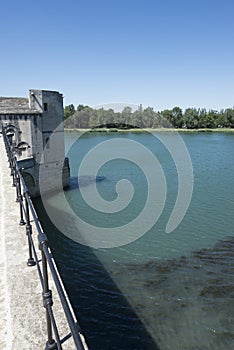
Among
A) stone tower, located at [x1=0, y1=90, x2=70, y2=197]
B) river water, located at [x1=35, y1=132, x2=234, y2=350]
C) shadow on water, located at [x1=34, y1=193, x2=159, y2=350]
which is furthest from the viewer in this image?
stone tower, located at [x1=0, y1=90, x2=70, y2=197]

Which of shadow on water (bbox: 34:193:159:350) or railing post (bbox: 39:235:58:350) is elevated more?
railing post (bbox: 39:235:58:350)

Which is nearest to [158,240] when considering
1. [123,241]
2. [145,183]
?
[123,241]

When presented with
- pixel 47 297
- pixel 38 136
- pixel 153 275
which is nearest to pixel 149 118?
pixel 38 136

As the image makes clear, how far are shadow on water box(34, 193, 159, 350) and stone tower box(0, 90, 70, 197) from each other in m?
9.11

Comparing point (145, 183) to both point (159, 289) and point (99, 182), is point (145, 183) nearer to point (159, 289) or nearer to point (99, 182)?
point (99, 182)

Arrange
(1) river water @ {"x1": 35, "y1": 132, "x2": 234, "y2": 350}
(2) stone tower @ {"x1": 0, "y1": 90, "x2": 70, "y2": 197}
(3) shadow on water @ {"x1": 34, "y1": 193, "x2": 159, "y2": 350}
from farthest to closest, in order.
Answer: (2) stone tower @ {"x1": 0, "y1": 90, "x2": 70, "y2": 197}, (1) river water @ {"x1": 35, "y1": 132, "x2": 234, "y2": 350}, (3) shadow on water @ {"x1": 34, "y1": 193, "x2": 159, "y2": 350}

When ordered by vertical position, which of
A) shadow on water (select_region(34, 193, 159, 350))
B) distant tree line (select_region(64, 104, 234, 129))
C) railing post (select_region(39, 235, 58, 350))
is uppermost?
distant tree line (select_region(64, 104, 234, 129))

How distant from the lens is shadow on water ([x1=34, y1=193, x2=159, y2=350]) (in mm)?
8616

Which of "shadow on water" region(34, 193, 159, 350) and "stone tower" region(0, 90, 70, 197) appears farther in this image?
"stone tower" region(0, 90, 70, 197)

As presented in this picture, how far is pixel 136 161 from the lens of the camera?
40031 mm

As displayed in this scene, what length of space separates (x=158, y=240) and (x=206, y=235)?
2.48 meters

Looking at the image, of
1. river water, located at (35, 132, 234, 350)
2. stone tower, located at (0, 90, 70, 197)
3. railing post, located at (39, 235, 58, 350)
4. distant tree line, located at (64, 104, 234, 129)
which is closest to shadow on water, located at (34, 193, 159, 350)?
river water, located at (35, 132, 234, 350)

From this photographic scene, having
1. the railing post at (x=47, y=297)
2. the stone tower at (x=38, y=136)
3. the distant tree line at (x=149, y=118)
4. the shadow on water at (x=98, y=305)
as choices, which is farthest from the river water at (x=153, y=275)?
the distant tree line at (x=149, y=118)

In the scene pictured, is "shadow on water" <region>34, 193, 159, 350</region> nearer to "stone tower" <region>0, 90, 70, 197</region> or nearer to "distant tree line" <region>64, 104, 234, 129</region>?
"stone tower" <region>0, 90, 70, 197</region>
